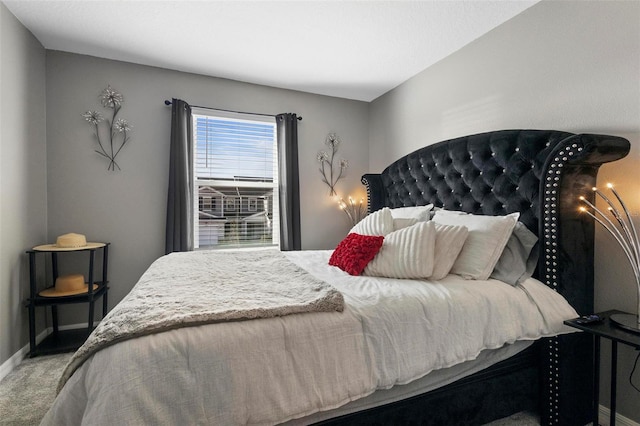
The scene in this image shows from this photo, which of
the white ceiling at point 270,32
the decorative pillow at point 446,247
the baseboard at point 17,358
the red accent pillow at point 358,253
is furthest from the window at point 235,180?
the decorative pillow at point 446,247

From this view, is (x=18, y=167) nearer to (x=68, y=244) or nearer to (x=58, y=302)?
(x=68, y=244)

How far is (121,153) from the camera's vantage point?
2.91m

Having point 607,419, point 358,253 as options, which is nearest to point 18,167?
point 358,253

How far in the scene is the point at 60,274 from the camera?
2.74 metres

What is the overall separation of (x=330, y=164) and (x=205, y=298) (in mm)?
2753

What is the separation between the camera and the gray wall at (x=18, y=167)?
2094mm

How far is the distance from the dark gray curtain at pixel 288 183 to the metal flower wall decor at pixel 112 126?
4.98 feet

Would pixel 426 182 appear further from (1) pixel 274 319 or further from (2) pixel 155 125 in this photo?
(2) pixel 155 125

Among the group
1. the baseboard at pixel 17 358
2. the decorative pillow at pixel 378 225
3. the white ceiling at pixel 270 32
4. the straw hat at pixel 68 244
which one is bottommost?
the baseboard at pixel 17 358

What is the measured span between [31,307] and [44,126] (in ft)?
5.04

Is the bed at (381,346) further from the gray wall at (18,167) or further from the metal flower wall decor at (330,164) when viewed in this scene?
the metal flower wall decor at (330,164)

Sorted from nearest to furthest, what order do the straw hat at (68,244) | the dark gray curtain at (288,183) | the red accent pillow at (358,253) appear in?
1. the red accent pillow at (358,253)
2. the straw hat at (68,244)
3. the dark gray curtain at (288,183)

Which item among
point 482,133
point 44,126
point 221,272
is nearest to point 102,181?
point 44,126

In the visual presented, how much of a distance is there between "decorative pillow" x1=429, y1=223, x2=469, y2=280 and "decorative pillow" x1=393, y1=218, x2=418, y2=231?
421 millimetres
